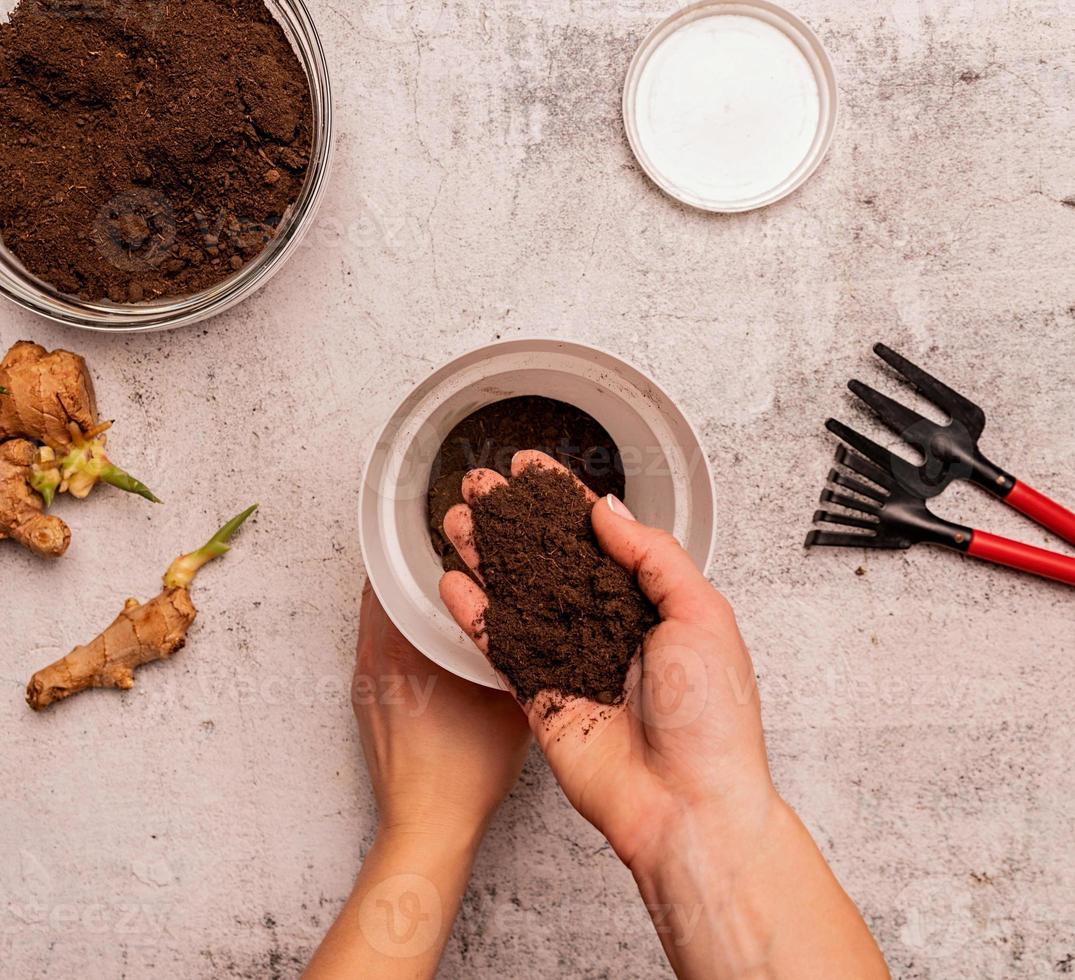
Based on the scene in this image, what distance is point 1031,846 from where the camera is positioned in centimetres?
109

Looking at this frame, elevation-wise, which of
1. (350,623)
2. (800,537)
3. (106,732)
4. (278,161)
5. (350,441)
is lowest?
(106,732)

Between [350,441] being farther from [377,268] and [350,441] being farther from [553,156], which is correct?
[553,156]

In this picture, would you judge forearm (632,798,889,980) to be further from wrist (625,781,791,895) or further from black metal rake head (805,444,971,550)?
black metal rake head (805,444,971,550)

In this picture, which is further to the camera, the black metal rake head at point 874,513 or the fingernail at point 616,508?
the black metal rake head at point 874,513

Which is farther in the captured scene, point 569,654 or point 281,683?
point 281,683

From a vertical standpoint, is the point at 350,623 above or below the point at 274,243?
below

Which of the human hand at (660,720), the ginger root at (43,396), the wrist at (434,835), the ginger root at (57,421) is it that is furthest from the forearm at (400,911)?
the ginger root at (43,396)

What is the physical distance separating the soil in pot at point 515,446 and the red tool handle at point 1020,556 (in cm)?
46

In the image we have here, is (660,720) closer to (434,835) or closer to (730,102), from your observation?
(434,835)

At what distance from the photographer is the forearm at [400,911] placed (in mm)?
913

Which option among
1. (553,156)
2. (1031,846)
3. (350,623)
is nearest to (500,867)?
(350,623)

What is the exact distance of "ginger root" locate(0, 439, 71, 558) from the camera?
1048 millimetres

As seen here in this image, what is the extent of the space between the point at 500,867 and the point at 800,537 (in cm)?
57

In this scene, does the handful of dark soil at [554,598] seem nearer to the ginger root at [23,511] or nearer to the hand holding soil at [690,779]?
the hand holding soil at [690,779]
